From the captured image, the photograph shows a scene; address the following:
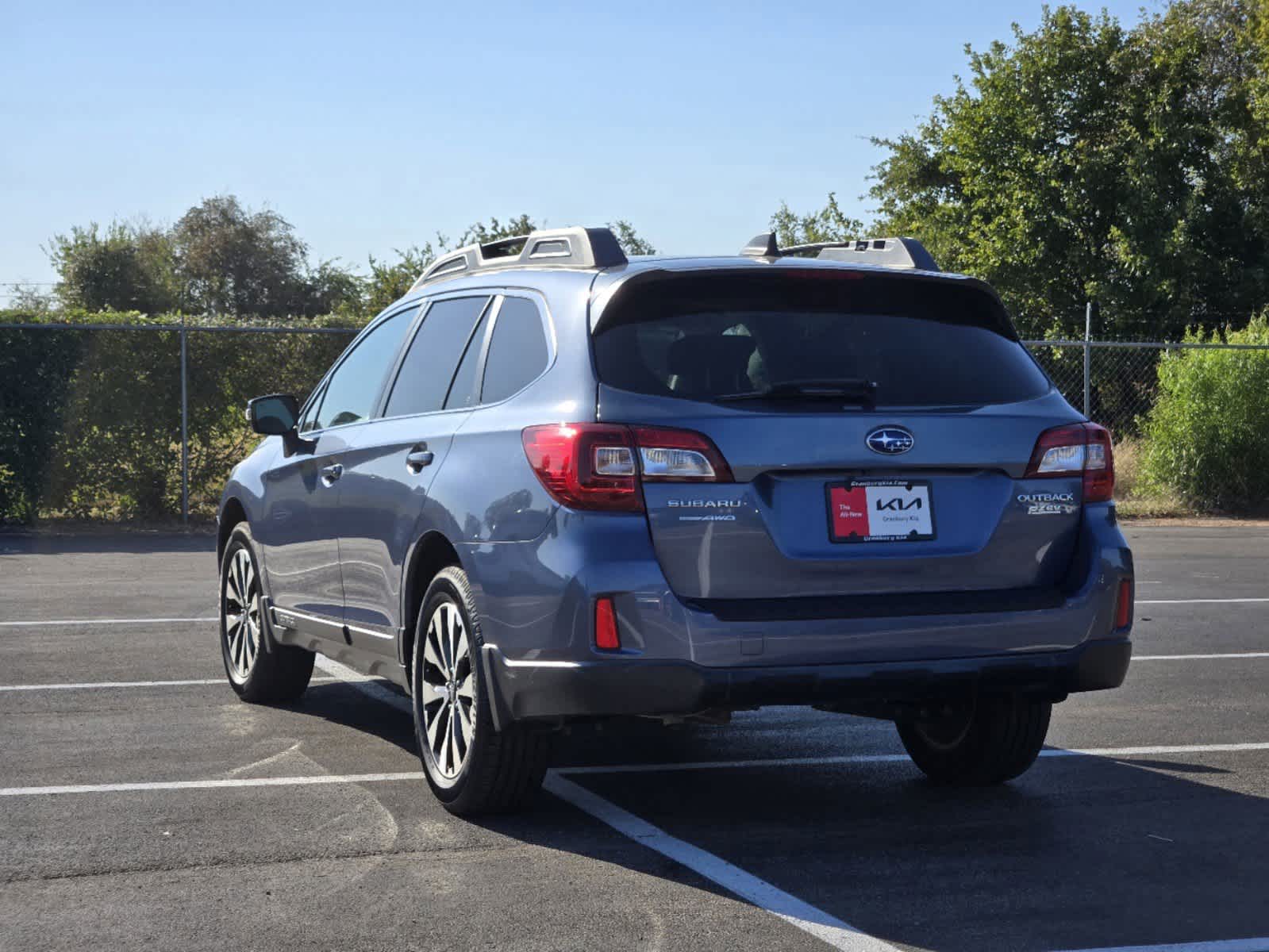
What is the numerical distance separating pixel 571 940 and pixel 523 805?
1.37m

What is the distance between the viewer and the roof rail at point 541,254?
589cm

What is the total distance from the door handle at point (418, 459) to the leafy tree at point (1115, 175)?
29.5 metres

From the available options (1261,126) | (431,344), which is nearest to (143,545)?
(431,344)

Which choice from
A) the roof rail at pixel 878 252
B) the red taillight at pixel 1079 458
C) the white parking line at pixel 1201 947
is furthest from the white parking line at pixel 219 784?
the white parking line at pixel 1201 947

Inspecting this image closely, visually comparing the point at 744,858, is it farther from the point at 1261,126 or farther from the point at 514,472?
the point at 1261,126

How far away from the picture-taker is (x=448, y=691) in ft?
19.5

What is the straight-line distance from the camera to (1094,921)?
180 inches

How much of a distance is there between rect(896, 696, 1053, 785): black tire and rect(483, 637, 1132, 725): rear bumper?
21.9 inches

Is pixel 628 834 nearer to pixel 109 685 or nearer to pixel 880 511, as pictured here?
pixel 880 511

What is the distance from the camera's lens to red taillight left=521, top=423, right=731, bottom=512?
5.14m

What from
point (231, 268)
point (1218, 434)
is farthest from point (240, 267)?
point (1218, 434)

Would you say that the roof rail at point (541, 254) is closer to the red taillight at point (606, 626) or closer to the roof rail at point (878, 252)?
the roof rail at point (878, 252)

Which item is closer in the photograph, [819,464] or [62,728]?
[819,464]

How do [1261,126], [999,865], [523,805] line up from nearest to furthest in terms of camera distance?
[999,865], [523,805], [1261,126]
